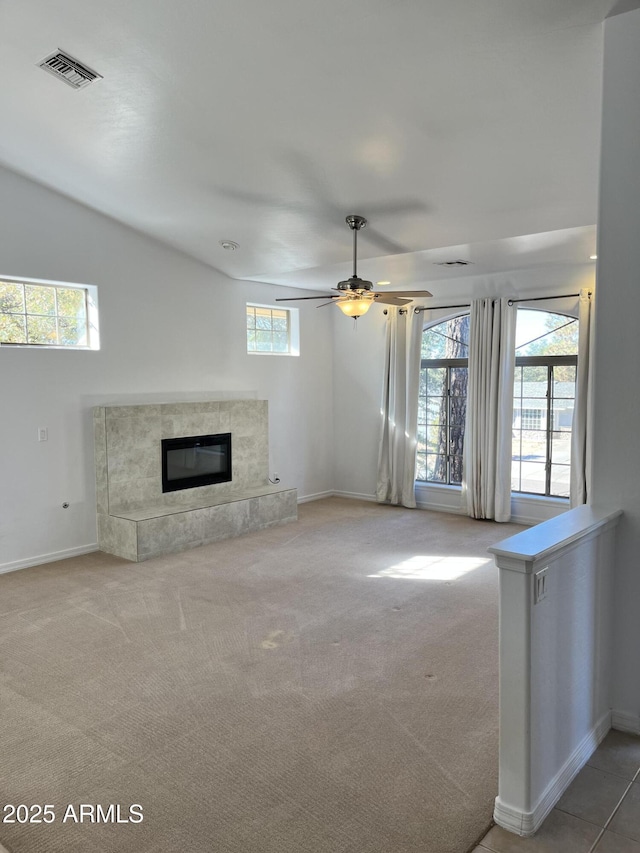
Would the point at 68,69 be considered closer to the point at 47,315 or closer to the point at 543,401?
the point at 47,315

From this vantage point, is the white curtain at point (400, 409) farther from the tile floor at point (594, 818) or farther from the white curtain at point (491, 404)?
the tile floor at point (594, 818)

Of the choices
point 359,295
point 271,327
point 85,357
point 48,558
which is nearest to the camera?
point 359,295

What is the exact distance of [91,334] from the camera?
5.75 meters

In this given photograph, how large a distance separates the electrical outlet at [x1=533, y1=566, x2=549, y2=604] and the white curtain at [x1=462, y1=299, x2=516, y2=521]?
4896 mm

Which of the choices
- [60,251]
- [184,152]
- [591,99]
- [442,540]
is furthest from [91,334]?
[591,99]

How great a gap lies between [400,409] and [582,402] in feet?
7.33

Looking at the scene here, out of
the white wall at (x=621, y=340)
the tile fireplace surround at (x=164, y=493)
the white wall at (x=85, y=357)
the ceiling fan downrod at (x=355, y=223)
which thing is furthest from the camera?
the tile fireplace surround at (x=164, y=493)

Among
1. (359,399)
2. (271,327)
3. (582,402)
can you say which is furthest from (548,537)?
(359,399)

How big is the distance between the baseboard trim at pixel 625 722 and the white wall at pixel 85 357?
4.57 metres

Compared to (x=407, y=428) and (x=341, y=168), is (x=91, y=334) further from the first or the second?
(x=407, y=428)

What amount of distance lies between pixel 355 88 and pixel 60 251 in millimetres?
3293

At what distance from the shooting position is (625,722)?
108 inches

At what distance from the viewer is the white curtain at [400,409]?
25.2 ft

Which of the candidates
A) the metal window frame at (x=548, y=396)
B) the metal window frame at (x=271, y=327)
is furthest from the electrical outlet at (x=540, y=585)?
the metal window frame at (x=271, y=327)
